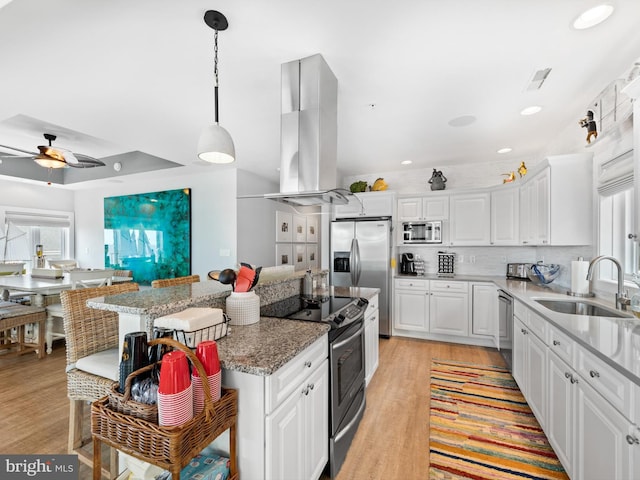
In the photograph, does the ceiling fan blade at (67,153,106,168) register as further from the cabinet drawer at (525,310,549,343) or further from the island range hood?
the cabinet drawer at (525,310,549,343)

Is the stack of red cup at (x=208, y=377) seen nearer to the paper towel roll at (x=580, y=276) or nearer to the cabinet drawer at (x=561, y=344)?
the cabinet drawer at (x=561, y=344)

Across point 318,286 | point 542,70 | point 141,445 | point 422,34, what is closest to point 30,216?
point 318,286

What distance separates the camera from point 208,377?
1.06 m

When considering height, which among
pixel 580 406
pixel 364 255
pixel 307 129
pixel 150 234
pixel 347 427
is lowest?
pixel 347 427

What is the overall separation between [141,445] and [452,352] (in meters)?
3.61

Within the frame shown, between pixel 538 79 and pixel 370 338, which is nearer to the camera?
pixel 538 79

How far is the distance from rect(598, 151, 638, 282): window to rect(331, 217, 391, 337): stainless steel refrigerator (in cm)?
226

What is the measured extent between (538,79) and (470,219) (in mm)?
2216

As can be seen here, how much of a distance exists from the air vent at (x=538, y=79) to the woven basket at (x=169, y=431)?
9.23 ft

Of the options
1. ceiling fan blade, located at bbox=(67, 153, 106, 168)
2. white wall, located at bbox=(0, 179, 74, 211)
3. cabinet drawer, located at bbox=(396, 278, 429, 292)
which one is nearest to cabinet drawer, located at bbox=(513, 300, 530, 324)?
cabinet drawer, located at bbox=(396, 278, 429, 292)

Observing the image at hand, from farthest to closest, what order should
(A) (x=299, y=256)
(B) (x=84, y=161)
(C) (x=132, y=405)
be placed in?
(A) (x=299, y=256), (B) (x=84, y=161), (C) (x=132, y=405)

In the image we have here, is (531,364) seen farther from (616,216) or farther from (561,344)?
(616,216)

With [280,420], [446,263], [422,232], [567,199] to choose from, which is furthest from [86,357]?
[446,263]

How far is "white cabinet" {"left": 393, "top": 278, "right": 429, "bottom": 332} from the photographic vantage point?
159 inches
